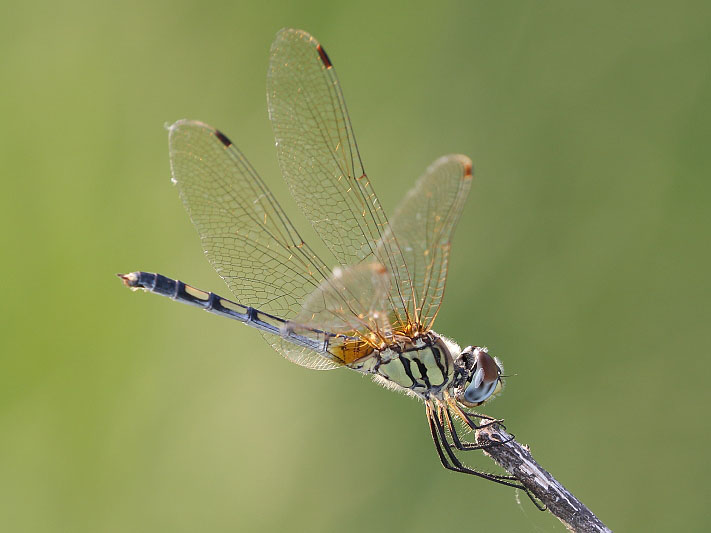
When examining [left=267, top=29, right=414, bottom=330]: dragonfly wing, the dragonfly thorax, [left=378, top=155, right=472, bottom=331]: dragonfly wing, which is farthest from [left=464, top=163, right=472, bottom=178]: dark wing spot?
the dragonfly thorax

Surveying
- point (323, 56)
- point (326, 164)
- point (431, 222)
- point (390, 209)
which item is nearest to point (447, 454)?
point (431, 222)

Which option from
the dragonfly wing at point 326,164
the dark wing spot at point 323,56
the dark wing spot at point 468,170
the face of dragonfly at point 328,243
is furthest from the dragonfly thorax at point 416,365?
the dark wing spot at point 323,56

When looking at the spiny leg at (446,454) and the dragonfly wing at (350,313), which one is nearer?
the dragonfly wing at (350,313)

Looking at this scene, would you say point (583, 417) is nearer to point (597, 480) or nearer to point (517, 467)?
point (597, 480)

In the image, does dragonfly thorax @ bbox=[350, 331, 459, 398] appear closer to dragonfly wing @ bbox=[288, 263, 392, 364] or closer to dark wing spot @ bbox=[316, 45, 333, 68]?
dragonfly wing @ bbox=[288, 263, 392, 364]

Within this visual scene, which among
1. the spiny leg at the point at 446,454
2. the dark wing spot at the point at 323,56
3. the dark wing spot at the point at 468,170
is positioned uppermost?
the dark wing spot at the point at 323,56

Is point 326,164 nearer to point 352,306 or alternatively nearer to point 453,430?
point 352,306

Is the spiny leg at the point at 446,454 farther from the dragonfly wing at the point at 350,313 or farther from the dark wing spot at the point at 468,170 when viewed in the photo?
the dark wing spot at the point at 468,170
